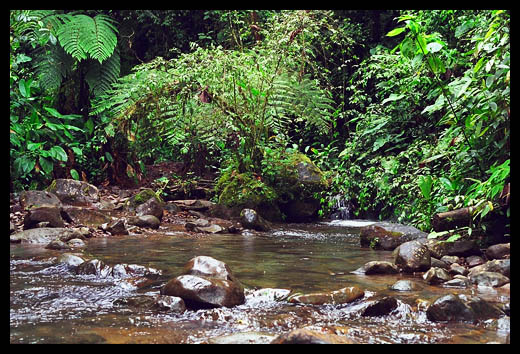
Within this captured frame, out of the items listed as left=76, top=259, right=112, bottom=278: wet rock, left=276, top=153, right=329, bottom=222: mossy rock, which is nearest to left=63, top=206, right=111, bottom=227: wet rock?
left=76, top=259, right=112, bottom=278: wet rock

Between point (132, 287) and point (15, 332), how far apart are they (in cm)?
106

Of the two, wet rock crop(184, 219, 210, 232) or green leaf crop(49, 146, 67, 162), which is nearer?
wet rock crop(184, 219, 210, 232)

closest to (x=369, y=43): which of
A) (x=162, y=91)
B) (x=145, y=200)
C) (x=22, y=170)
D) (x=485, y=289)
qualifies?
(x=162, y=91)

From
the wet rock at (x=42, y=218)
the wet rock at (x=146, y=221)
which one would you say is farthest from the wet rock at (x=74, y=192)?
the wet rock at (x=42, y=218)

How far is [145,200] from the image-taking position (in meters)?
7.37

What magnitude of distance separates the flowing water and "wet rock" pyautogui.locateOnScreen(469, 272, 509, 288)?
0.13 m

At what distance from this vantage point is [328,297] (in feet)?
9.79

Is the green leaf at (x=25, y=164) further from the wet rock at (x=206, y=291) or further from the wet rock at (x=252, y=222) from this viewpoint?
the wet rock at (x=206, y=291)

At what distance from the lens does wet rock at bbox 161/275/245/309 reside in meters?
2.88

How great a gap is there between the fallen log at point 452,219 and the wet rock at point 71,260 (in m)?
3.02

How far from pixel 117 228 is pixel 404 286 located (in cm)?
358

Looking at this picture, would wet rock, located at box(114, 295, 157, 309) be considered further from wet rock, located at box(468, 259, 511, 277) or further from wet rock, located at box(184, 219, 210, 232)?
wet rock, located at box(184, 219, 210, 232)

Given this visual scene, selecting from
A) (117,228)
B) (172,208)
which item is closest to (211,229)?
(117,228)
